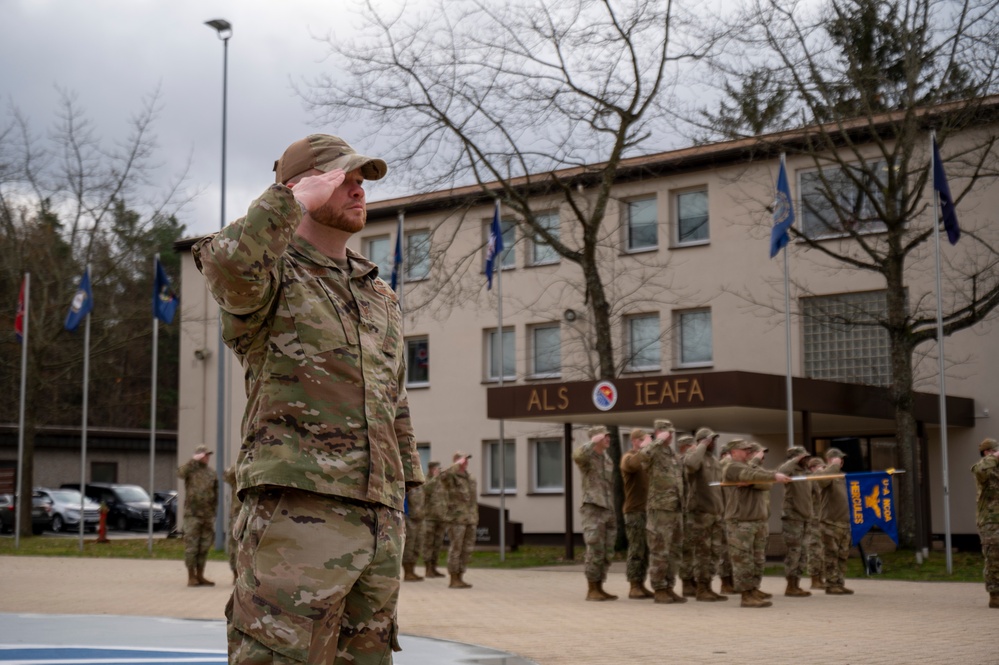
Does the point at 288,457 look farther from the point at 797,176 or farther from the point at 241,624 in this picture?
the point at 797,176

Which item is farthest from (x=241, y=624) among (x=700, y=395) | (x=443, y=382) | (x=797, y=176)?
(x=443, y=382)

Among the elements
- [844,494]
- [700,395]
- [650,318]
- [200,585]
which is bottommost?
[200,585]

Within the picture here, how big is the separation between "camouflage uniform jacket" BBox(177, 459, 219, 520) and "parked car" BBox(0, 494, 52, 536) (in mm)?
28192

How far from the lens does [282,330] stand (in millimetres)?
3971

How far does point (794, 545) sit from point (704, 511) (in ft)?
5.27

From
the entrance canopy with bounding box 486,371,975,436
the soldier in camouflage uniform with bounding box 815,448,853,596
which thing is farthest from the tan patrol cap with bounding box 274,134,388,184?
the entrance canopy with bounding box 486,371,975,436

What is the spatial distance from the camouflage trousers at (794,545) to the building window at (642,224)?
18487 mm

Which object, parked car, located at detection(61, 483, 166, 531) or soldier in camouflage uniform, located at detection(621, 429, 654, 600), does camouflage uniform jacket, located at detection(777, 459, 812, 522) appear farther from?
parked car, located at detection(61, 483, 166, 531)

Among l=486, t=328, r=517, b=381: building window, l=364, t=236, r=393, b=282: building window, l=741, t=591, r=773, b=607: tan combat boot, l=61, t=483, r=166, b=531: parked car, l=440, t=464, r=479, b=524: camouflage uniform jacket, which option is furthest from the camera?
l=61, t=483, r=166, b=531: parked car

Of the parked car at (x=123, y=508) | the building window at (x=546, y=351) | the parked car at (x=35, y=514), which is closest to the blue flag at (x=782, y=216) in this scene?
the building window at (x=546, y=351)

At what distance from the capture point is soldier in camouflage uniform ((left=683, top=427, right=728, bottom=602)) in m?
16.3

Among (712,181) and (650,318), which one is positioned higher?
(712,181)

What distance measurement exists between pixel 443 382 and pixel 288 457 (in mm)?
35214

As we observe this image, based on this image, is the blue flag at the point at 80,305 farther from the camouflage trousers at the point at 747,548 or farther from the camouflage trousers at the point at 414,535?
the camouflage trousers at the point at 747,548
